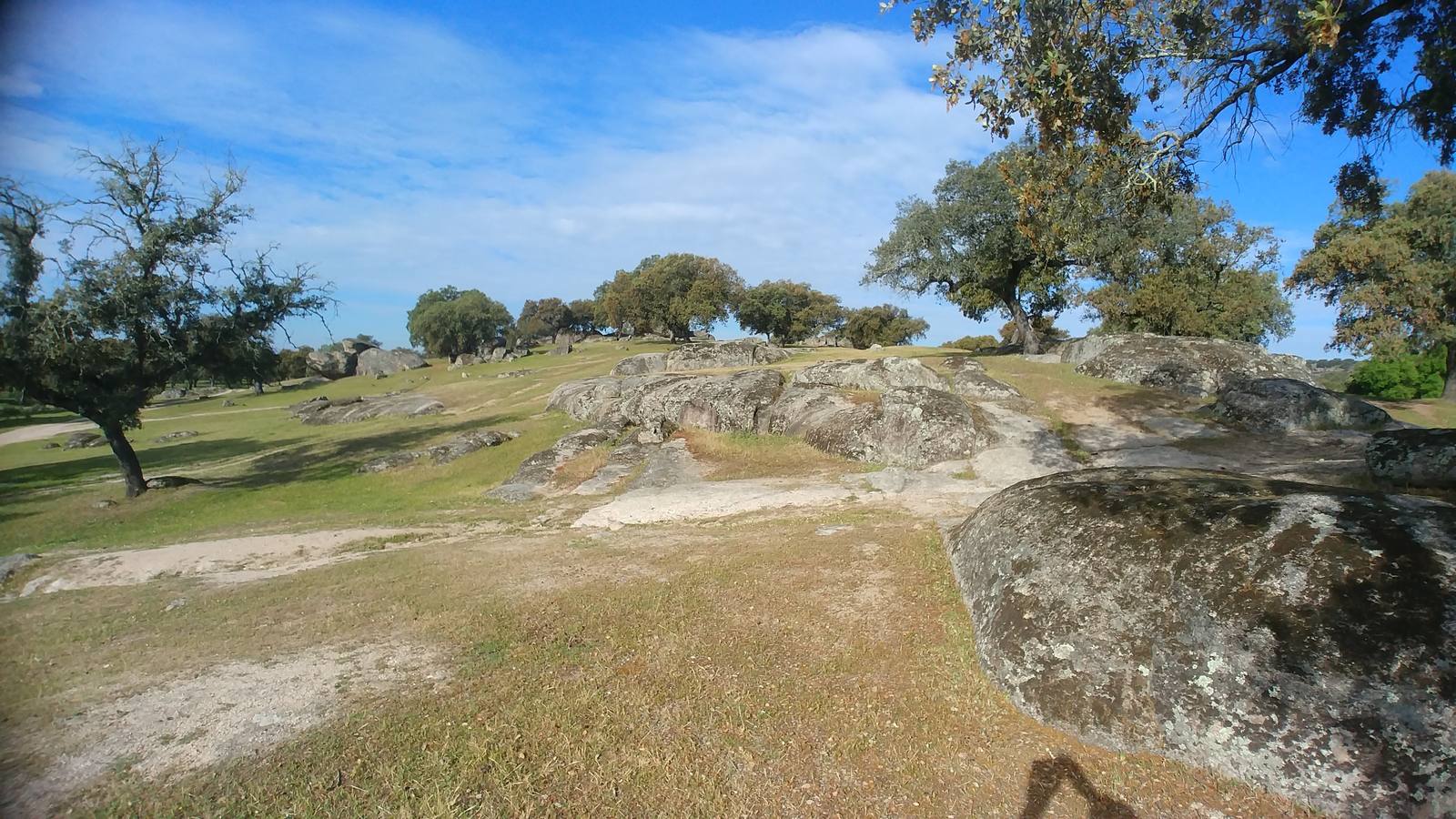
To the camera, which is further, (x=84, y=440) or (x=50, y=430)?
(x=50, y=430)

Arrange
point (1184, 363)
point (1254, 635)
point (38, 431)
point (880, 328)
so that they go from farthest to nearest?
1. point (880, 328)
2. point (38, 431)
3. point (1184, 363)
4. point (1254, 635)

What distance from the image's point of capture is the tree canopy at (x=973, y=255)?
108 feet

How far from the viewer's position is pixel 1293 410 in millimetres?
18469

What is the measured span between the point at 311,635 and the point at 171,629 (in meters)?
2.34

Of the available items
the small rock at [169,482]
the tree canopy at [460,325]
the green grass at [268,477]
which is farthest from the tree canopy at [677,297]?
the small rock at [169,482]

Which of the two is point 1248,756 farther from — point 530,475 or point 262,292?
point 262,292

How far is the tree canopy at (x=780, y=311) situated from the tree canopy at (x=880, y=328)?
273 inches

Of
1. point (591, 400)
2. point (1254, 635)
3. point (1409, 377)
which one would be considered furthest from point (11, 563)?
point (1409, 377)

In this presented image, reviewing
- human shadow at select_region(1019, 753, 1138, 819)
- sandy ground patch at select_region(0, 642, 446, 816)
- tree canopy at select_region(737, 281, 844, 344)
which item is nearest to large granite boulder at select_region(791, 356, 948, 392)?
sandy ground patch at select_region(0, 642, 446, 816)

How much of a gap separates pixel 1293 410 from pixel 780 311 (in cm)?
5863

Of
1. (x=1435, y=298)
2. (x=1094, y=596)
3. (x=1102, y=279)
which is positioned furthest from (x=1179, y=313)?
(x=1094, y=596)

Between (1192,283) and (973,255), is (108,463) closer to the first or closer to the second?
(973,255)

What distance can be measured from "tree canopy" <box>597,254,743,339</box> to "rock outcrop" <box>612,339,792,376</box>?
1925cm

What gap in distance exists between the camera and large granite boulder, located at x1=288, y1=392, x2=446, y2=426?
40.3 metres
